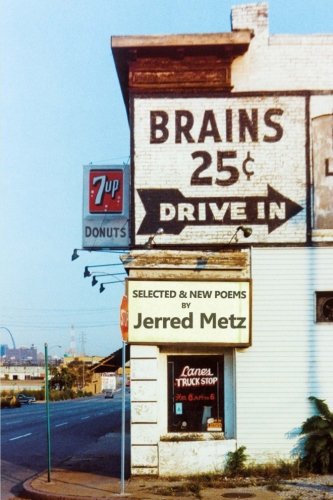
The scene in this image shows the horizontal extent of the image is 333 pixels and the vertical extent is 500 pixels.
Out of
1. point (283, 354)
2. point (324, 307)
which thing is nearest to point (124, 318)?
point (283, 354)

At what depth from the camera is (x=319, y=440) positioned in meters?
14.6

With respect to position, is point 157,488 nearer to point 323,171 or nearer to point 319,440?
point 319,440

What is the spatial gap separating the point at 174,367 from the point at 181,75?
19.3ft

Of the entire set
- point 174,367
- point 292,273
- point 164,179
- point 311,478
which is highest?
point 164,179

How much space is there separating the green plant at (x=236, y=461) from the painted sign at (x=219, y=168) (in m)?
4.10

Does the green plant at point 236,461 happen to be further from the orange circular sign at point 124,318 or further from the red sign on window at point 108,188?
the red sign on window at point 108,188

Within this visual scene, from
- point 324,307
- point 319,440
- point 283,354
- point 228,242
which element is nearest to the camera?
point 319,440

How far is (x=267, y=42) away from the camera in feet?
51.6

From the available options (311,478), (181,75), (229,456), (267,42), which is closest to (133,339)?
(229,456)

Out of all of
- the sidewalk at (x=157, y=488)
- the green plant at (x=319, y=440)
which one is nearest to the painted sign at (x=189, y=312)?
the green plant at (x=319, y=440)

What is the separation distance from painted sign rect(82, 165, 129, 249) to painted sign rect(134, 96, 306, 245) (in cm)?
202

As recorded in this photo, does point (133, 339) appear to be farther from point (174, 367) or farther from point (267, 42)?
point (267, 42)

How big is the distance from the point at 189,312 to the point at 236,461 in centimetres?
297

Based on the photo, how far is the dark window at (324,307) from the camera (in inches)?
601
